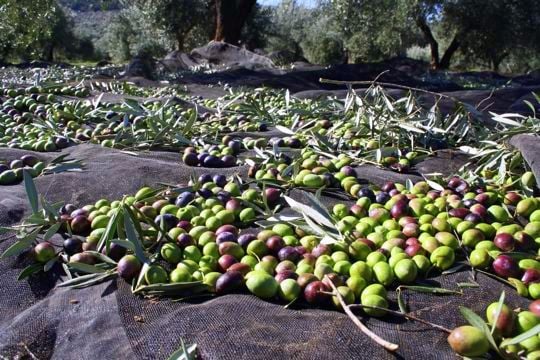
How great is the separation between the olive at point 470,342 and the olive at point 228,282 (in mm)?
734

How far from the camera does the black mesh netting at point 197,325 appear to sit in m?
1.51

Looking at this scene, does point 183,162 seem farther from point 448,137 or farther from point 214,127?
point 448,137

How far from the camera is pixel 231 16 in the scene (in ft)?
60.6

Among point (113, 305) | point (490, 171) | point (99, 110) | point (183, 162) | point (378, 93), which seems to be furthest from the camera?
point (99, 110)

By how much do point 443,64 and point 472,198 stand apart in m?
24.0

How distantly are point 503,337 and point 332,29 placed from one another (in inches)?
1160

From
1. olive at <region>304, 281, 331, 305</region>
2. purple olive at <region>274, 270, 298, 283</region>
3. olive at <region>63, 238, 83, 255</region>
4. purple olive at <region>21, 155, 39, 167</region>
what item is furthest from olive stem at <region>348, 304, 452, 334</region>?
purple olive at <region>21, 155, 39, 167</region>

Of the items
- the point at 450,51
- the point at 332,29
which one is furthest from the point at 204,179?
the point at 332,29

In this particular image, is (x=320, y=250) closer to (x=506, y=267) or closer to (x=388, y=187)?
(x=506, y=267)

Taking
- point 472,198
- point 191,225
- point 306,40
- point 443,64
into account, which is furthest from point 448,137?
point 306,40

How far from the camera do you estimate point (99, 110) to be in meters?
4.96

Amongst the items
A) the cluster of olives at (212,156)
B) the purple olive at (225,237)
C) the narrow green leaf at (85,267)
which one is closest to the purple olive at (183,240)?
the purple olive at (225,237)

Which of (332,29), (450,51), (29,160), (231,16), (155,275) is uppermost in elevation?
(332,29)

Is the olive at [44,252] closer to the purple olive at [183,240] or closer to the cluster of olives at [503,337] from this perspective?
the purple olive at [183,240]
